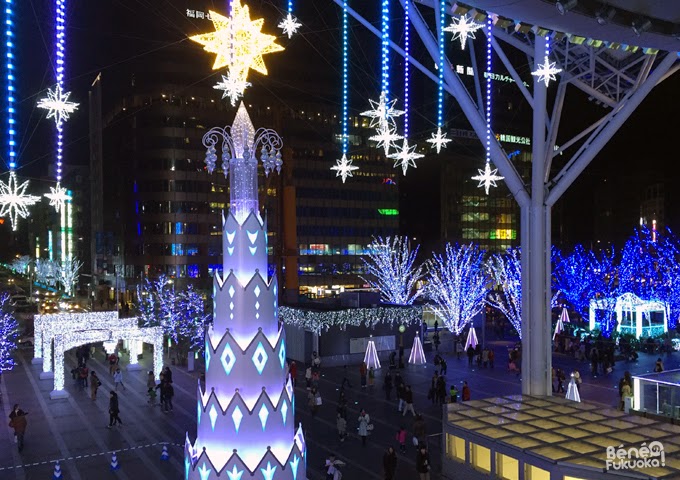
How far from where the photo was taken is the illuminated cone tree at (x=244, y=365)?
9.95 m

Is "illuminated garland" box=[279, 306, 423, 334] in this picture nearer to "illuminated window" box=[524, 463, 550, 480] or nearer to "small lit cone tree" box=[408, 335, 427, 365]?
"small lit cone tree" box=[408, 335, 427, 365]

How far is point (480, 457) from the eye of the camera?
44.2 ft

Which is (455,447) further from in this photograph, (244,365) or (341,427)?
(244,365)

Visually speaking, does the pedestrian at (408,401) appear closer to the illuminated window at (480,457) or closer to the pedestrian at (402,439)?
the pedestrian at (402,439)

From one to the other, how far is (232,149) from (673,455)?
9.90 meters

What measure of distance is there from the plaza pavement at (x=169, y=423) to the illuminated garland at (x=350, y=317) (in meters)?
2.26

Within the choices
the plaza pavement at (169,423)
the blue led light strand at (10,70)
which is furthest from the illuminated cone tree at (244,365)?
the plaza pavement at (169,423)

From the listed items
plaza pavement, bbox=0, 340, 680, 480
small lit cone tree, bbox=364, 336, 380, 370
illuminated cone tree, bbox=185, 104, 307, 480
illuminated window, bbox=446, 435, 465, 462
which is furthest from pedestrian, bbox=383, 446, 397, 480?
small lit cone tree, bbox=364, 336, 380, 370

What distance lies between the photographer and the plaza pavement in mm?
15195

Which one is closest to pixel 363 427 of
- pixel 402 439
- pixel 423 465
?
pixel 402 439

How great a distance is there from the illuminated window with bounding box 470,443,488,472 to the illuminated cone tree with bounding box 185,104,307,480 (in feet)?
15.4

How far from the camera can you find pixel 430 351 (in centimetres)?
3403

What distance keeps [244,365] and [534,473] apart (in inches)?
239

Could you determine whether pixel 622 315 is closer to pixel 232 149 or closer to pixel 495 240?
pixel 232 149
